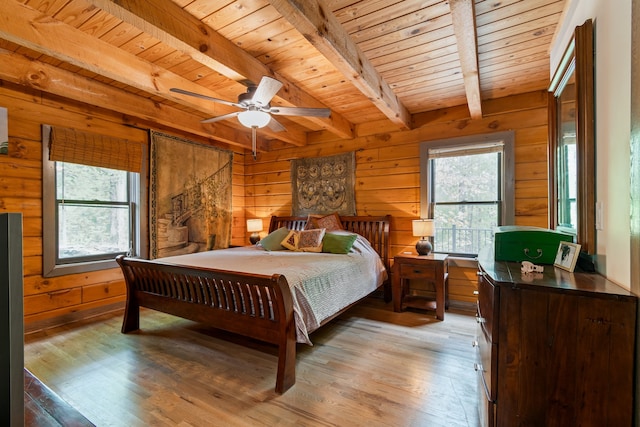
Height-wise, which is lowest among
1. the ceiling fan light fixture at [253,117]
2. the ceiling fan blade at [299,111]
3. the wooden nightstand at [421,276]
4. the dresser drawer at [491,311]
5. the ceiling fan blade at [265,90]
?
the wooden nightstand at [421,276]

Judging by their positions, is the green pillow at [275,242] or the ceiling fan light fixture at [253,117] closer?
the ceiling fan light fixture at [253,117]

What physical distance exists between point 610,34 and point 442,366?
2249mm

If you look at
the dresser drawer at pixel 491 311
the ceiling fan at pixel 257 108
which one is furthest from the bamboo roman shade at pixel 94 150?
the dresser drawer at pixel 491 311

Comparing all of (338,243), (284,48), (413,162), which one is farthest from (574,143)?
(338,243)

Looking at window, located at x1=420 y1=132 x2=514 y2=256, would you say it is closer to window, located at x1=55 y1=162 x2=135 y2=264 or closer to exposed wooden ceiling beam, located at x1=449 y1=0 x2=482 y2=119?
exposed wooden ceiling beam, located at x1=449 y1=0 x2=482 y2=119

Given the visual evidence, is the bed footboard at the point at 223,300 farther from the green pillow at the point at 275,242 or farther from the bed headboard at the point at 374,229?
the bed headboard at the point at 374,229

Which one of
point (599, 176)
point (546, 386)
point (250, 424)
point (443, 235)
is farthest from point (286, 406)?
point (443, 235)

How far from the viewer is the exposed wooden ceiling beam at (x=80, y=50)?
6.30ft

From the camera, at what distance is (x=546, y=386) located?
3.66 ft

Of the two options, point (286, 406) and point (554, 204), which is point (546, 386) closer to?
point (286, 406)

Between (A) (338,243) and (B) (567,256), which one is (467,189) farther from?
(B) (567,256)

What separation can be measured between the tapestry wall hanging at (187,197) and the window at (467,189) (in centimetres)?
318

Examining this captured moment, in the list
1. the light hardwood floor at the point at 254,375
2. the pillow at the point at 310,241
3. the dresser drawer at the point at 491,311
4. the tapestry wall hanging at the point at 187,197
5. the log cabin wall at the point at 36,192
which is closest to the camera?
the dresser drawer at the point at 491,311

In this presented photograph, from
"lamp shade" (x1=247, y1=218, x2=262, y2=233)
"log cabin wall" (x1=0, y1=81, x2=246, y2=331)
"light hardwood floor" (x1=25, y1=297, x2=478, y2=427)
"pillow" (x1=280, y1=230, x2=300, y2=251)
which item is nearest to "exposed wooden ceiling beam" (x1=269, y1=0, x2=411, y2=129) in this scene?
"pillow" (x1=280, y1=230, x2=300, y2=251)
